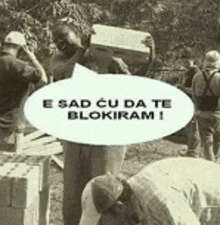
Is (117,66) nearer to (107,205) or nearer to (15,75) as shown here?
(15,75)

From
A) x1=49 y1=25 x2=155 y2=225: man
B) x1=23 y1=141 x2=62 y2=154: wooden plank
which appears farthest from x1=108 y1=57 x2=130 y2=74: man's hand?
x1=23 y1=141 x2=62 y2=154: wooden plank

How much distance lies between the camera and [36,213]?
1.76 meters

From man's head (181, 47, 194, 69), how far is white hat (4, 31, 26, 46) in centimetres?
54

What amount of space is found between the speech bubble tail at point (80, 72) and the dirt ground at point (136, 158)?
0.93ft

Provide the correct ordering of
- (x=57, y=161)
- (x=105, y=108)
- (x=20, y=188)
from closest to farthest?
1. (x=20, y=188)
2. (x=105, y=108)
3. (x=57, y=161)

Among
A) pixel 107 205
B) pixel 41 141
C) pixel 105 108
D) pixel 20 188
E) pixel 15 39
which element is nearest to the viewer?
pixel 107 205

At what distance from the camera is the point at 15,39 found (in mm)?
1830

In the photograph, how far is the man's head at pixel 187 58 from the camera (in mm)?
1909

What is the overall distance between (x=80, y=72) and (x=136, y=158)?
373 millimetres

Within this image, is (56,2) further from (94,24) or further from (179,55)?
(179,55)

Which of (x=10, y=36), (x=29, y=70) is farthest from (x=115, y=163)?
(x=10, y=36)

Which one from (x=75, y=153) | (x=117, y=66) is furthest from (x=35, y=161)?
(x=117, y=66)

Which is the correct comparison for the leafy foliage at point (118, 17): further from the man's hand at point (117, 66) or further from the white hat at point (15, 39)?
the man's hand at point (117, 66)

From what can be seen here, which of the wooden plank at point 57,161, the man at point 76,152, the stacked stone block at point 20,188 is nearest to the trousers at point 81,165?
the man at point 76,152
